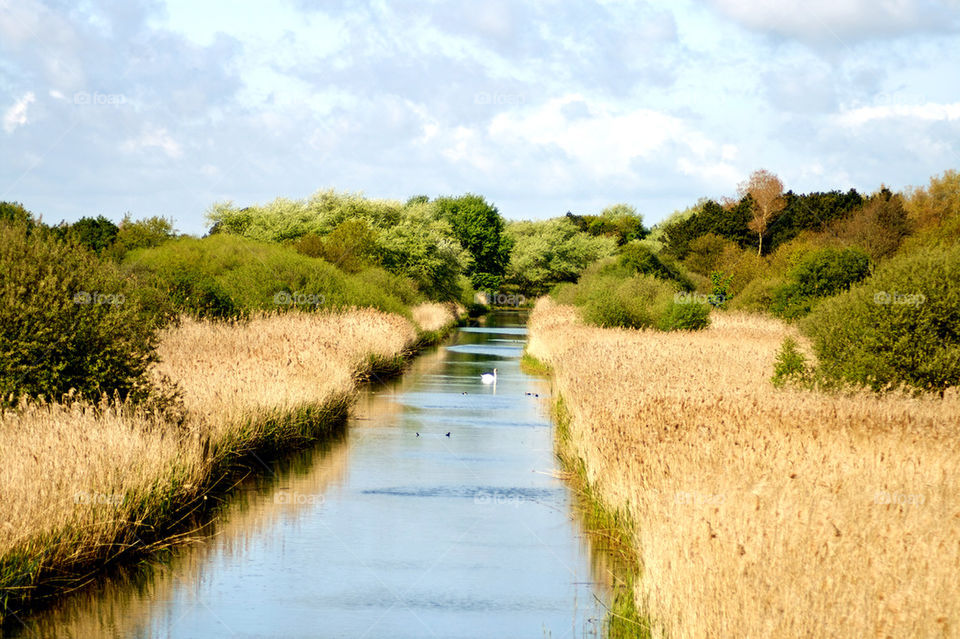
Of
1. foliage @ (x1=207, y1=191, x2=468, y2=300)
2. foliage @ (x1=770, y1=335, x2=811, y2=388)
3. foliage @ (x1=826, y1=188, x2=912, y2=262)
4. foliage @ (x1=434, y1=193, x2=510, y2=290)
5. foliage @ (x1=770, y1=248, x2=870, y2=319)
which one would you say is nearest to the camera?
foliage @ (x1=770, y1=335, x2=811, y2=388)

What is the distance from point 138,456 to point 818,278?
143 feet

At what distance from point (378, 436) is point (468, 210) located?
10924 centimetres

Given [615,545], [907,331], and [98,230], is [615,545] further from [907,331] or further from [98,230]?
[98,230]

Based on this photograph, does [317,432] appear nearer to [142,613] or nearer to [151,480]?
[151,480]

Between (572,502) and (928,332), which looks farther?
(928,332)

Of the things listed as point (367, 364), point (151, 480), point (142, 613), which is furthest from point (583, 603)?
point (367, 364)

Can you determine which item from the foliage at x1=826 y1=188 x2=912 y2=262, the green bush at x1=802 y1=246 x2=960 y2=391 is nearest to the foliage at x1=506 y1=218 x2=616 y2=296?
the foliage at x1=826 y1=188 x2=912 y2=262

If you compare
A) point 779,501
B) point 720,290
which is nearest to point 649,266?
point 720,290

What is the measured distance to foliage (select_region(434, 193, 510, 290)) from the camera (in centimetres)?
12712

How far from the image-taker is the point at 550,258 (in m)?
135

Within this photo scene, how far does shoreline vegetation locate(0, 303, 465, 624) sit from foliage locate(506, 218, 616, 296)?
353ft

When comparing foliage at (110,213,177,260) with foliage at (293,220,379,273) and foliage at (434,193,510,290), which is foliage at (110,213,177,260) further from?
foliage at (434,193,510,290)

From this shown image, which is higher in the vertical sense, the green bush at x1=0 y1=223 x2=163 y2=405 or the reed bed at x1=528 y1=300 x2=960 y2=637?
the green bush at x1=0 y1=223 x2=163 y2=405

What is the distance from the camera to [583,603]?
1182 centimetres
